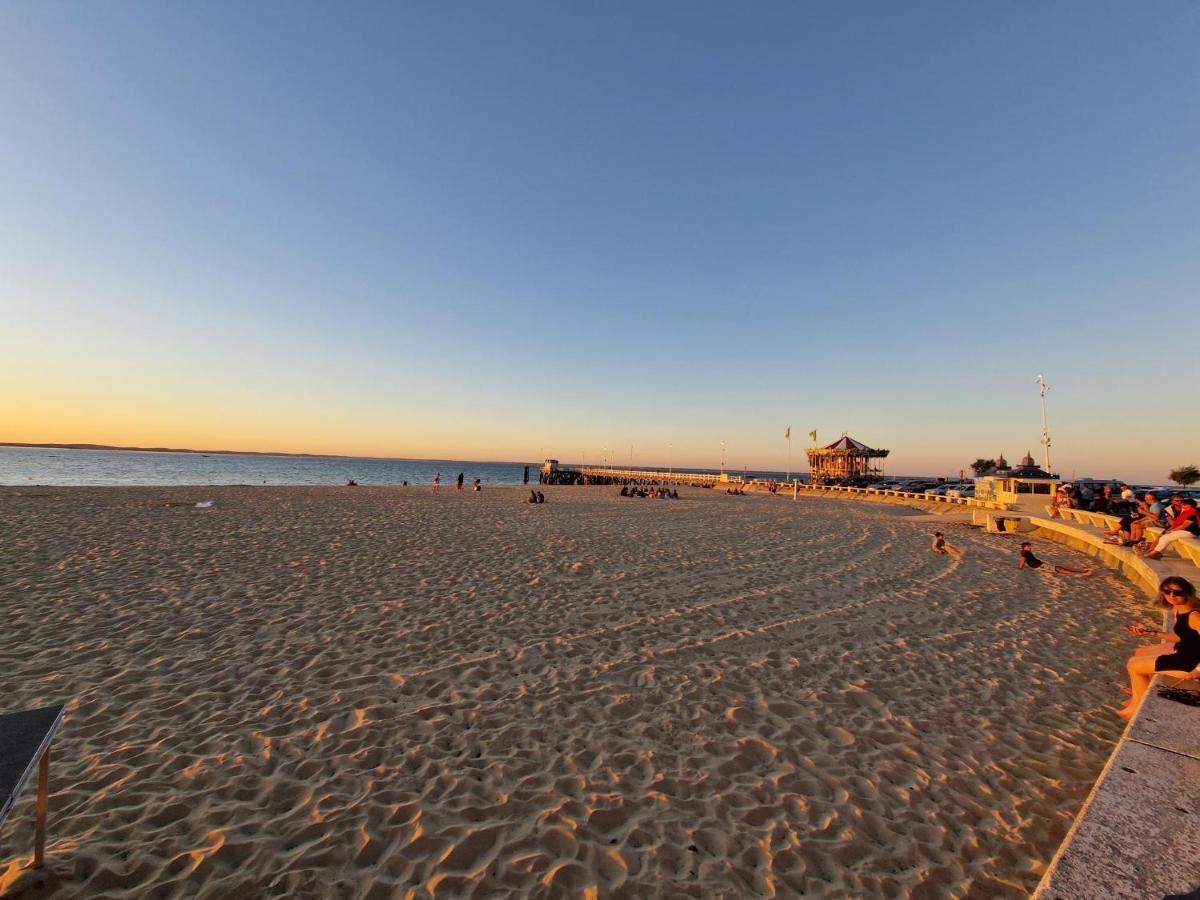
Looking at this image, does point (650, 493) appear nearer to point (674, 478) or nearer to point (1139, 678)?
point (674, 478)

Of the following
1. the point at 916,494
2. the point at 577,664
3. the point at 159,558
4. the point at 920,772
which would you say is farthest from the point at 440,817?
the point at 916,494

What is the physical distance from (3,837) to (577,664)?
4.43 meters

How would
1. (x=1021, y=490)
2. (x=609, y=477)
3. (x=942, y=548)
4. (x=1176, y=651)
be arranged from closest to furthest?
(x=1176, y=651) → (x=942, y=548) → (x=1021, y=490) → (x=609, y=477)

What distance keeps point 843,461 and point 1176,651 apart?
56.0 m

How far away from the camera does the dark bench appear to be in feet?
6.77

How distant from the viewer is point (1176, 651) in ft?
14.8

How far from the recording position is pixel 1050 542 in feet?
56.0

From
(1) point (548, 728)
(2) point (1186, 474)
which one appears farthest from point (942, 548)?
(2) point (1186, 474)

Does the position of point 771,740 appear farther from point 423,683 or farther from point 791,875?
point 423,683

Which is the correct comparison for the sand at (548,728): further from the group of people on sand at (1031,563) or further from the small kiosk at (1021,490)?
the small kiosk at (1021,490)

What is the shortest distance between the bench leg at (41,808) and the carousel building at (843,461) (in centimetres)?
5657

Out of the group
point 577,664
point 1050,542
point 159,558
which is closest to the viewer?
point 577,664

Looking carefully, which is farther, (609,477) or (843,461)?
(609,477)

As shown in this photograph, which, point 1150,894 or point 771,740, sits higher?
point 1150,894
